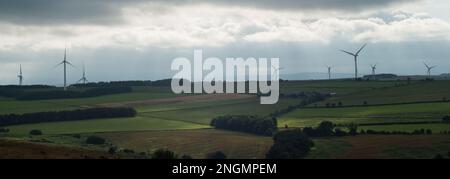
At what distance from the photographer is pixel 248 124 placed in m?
113

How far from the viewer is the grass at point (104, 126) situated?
363ft

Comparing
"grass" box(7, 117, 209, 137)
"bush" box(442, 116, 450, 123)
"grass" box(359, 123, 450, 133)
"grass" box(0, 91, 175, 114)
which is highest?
"grass" box(0, 91, 175, 114)

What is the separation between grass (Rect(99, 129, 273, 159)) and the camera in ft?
270

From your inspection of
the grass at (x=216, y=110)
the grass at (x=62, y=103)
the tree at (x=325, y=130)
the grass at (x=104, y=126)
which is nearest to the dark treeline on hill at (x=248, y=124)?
the grass at (x=104, y=126)

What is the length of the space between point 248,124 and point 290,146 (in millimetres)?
32117

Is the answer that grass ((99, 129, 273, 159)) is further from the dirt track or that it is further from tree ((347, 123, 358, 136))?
the dirt track

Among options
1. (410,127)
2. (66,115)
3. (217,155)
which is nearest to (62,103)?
(66,115)

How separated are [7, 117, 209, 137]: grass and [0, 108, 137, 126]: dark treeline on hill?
15.4 ft

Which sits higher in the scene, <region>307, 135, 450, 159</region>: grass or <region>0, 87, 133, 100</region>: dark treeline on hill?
<region>0, 87, 133, 100</region>: dark treeline on hill

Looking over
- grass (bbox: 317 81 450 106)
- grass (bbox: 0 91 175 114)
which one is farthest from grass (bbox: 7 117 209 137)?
grass (bbox: 317 81 450 106)

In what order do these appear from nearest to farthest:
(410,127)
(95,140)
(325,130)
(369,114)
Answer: (95,140)
(410,127)
(325,130)
(369,114)

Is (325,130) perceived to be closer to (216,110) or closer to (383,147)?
(383,147)

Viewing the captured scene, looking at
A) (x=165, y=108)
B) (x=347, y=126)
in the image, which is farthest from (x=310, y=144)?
(x=165, y=108)
